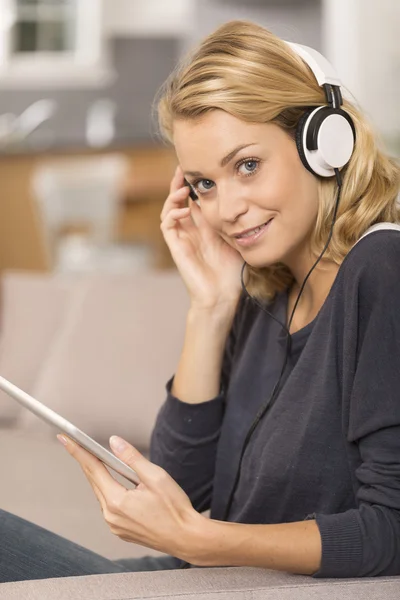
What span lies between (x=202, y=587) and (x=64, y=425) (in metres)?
0.22

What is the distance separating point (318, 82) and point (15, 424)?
4.48 feet

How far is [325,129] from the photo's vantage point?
112 centimetres

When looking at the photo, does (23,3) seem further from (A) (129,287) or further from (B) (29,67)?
(A) (129,287)

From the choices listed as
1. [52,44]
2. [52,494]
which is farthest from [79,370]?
[52,44]

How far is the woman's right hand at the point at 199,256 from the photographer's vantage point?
4.55ft

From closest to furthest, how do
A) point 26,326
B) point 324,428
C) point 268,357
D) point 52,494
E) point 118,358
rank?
point 324,428 → point 268,357 → point 52,494 → point 118,358 → point 26,326

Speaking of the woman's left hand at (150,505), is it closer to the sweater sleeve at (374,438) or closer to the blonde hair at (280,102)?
the sweater sleeve at (374,438)

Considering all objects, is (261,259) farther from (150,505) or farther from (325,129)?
(150,505)

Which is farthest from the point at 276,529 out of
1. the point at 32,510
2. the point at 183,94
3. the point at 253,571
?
the point at 32,510

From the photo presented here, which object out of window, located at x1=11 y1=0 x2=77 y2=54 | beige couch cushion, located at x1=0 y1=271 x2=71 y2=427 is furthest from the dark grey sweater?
window, located at x1=11 y1=0 x2=77 y2=54

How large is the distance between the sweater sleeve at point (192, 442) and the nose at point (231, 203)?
1.02 feet

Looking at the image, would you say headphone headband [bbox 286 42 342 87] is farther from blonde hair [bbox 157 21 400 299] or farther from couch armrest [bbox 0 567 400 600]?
couch armrest [bbox 0 567 400 600]

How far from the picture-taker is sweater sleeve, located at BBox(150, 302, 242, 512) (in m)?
1.34

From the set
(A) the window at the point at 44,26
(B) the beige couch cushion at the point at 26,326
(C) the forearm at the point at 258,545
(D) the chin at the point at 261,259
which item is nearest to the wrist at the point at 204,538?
(C) the forearm at the point at 258,545
